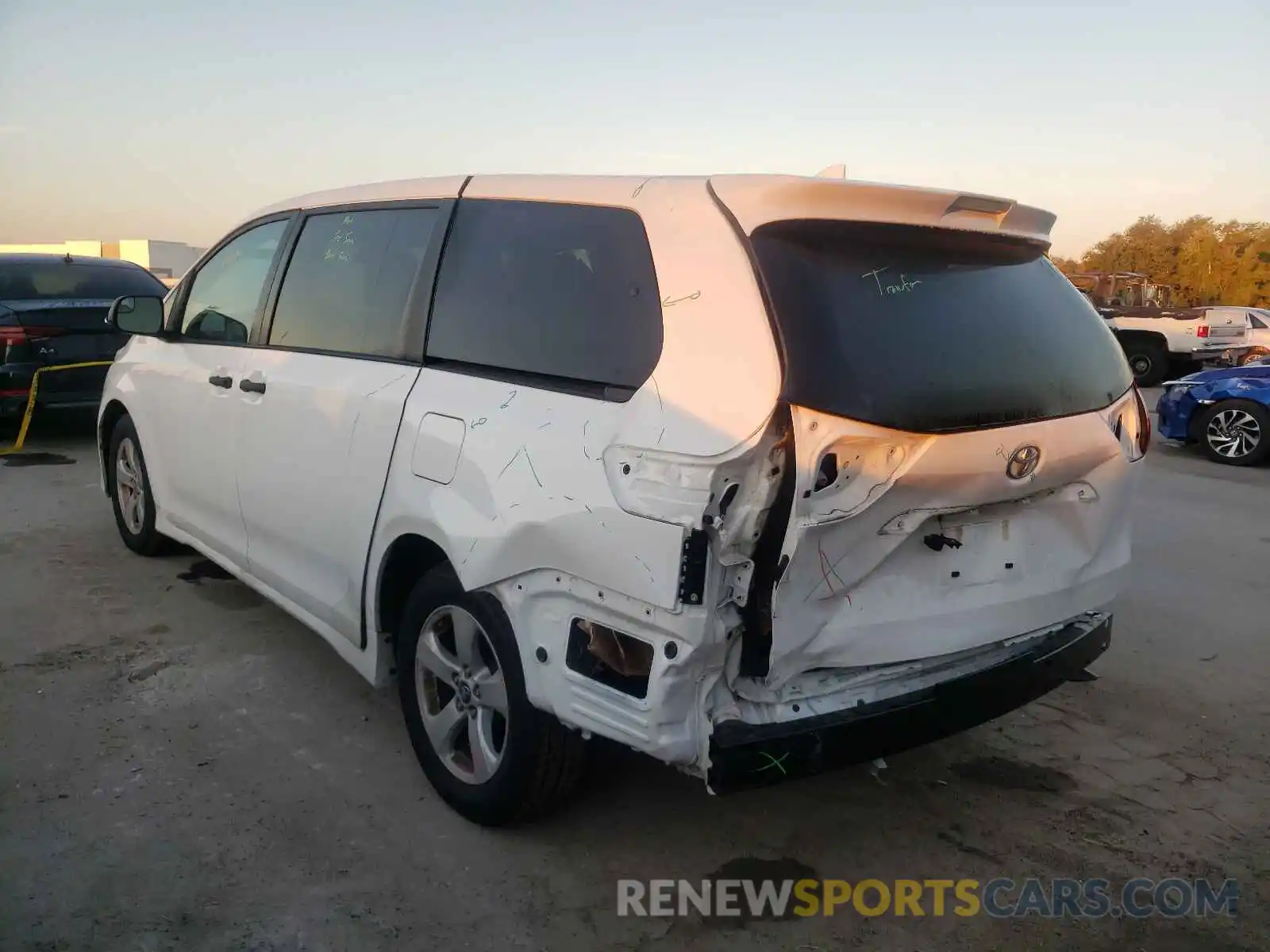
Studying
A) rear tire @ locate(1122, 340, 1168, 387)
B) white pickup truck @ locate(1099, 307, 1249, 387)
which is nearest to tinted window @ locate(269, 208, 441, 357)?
white pickup truck @ locate(1099, 307, 1249, 387)

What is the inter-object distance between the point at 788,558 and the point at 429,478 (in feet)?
3.82

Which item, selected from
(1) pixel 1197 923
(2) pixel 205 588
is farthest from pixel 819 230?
(2) pixel 205 588

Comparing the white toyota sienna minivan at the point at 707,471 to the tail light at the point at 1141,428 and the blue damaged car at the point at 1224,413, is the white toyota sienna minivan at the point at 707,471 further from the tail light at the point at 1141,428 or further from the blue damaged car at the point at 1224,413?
the blue damaged car at the point at 1224,413

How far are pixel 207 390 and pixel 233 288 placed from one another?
0.50 metres

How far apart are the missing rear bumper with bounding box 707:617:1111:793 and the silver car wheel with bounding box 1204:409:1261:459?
8.62 metres

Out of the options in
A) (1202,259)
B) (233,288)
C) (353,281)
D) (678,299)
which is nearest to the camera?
(678,299)

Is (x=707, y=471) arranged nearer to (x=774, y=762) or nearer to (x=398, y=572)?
(x=774, y=762)

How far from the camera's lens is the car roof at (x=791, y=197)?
237 cm

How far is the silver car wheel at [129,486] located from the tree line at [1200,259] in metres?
43.2

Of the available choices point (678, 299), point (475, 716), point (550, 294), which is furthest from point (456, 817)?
point (678, 299)

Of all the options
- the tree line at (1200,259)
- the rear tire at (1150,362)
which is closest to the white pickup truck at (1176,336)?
the rear tire at (1150,362)

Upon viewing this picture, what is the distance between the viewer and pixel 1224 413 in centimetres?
1010

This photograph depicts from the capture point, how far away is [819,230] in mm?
2393

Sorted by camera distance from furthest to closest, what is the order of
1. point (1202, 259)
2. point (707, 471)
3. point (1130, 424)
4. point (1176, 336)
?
1. point (1202, 259)
2. point (1176, 336)
3. point (1130, 424)
4. point (707, 471)
